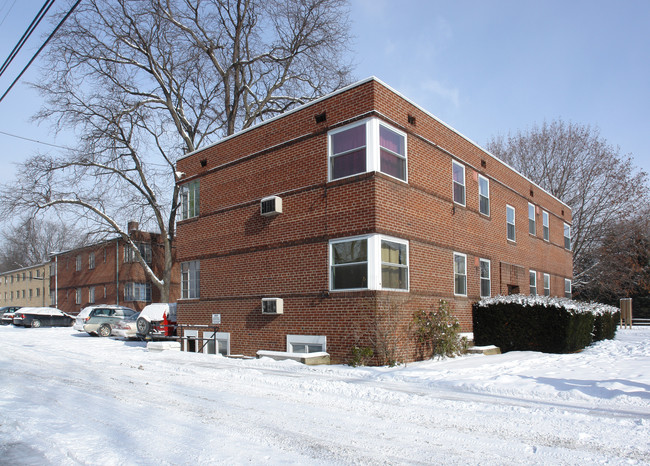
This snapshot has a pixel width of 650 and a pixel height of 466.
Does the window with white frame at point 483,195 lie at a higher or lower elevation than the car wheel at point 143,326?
higher

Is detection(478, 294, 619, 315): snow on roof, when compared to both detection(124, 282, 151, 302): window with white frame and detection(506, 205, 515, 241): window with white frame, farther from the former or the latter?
detection(124, 282, 151, 302): window with white frame

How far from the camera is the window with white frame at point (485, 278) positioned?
60.9 feet

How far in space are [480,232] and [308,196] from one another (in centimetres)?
706

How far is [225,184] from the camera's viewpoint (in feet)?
57.7

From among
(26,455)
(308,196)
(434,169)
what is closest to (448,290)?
(434,169)

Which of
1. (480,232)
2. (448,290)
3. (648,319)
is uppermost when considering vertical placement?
(480,232)

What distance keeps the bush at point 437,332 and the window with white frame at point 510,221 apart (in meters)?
7.40

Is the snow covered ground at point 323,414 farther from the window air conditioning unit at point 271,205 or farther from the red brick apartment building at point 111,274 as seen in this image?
the red brick apartment building at point 111,274

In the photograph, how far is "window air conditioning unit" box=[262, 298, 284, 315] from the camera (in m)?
14.8

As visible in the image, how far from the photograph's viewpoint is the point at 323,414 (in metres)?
7.18

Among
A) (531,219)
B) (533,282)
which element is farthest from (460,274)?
(531,219)

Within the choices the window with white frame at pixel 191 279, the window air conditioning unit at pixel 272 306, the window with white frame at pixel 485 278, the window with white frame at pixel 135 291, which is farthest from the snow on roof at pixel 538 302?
the window with white frame at pixel 135 291

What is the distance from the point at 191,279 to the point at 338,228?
7583mm

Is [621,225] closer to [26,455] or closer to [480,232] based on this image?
[480,232]
